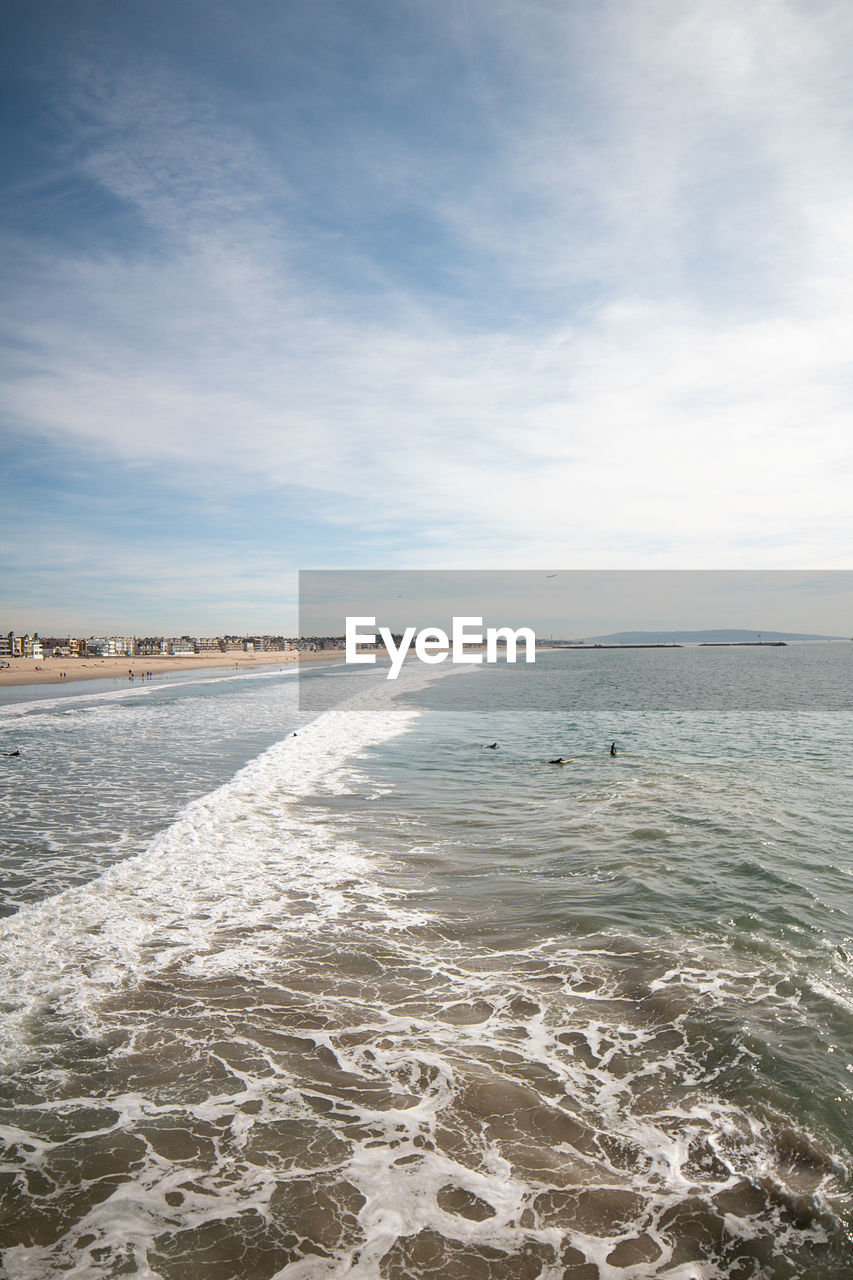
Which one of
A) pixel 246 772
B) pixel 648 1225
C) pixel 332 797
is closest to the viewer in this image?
pixel 648 1225

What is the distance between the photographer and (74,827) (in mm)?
15891

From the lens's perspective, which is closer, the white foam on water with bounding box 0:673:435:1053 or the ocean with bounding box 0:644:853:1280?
the ocean with bounding box 0:644:853:1280

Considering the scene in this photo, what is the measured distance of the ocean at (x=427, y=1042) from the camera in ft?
16.3

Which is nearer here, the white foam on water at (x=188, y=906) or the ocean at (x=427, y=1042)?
the ocean at (x=427, y=1042)

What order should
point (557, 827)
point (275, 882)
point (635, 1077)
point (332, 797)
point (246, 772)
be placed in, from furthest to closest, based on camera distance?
point (246, 772)
point (332, 797)
point (557, 827)
point (275, 882)
point (635, 1077)

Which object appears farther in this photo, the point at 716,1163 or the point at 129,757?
the point at 129,757

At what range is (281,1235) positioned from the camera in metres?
4.90

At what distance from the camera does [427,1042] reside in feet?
23.6

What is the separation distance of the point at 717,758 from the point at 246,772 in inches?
717

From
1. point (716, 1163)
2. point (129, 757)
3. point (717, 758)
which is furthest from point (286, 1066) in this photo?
point (717, 758)

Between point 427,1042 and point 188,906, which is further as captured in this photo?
point 188,906

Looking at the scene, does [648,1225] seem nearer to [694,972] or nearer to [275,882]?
[694,972]

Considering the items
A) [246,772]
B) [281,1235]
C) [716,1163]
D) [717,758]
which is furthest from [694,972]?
[717,758]

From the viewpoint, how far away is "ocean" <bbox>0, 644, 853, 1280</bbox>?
4.96 metres
